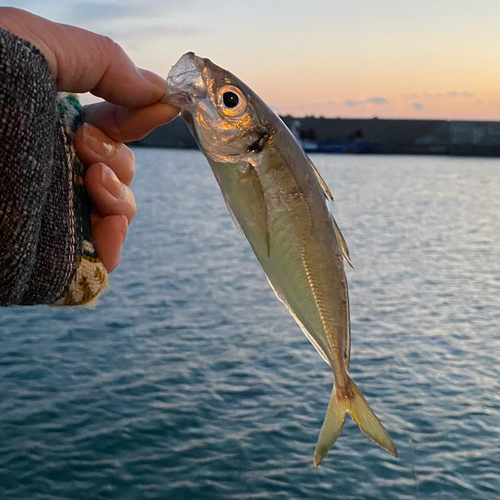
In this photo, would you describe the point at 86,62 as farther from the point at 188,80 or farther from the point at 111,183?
the point at 111,183

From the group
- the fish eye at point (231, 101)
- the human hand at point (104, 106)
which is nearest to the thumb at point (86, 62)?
the human hand at point (104, 106)

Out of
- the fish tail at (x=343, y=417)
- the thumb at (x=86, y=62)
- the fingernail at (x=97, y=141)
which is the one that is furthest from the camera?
the fingernail at (x=97, y=141)

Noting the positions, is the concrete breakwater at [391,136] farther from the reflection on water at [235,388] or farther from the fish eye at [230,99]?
the fish eye at [230,99]

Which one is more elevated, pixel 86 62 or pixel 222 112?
pixel 86 62

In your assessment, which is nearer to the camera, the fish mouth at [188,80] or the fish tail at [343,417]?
the fish mouth at [188,80]

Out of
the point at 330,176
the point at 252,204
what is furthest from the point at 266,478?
the point at 330,176

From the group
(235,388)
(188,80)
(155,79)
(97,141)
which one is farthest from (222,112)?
(235,388)

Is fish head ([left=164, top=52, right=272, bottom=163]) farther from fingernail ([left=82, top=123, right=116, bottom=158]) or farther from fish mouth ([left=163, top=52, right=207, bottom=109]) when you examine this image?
fingernail ([left=82, top=123, right=116, bottom=158])

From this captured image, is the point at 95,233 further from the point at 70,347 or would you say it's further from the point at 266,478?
the point at 70,347
